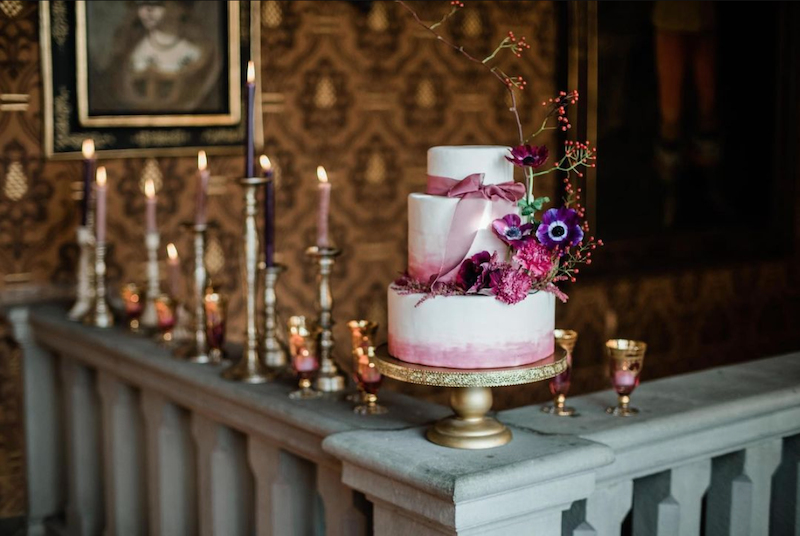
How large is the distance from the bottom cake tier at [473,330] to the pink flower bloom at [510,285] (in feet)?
0.06

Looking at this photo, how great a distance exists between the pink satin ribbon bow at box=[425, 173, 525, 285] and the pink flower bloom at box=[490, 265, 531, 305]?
8 cm

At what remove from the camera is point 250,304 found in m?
2.77

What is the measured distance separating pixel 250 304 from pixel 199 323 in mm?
275

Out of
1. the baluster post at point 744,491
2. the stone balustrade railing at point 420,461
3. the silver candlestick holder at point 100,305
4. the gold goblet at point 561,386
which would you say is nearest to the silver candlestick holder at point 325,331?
the stone balustrade railing at point 420,461

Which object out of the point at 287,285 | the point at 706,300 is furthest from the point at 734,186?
the point at 287,285

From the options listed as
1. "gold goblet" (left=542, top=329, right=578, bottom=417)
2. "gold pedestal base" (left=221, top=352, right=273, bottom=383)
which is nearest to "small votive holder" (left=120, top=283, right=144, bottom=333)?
"gold pedestal base" (left=221, top=352, right=273, bottom=383)

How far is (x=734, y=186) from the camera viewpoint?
729cm

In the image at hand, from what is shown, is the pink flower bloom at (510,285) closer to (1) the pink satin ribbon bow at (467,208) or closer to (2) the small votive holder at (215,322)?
(1) the pink satin ribbon bow at (467,208)

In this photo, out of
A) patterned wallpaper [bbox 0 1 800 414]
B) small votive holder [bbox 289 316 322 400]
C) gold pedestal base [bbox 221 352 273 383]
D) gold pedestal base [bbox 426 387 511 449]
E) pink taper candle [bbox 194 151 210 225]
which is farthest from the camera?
patterned wallpaper [bbox 0 1 800 414]

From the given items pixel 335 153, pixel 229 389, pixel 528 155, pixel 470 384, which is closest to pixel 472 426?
pixel 470 384

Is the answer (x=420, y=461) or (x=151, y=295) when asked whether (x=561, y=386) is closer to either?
(x=420, y=461)

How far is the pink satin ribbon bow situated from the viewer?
1.87 m

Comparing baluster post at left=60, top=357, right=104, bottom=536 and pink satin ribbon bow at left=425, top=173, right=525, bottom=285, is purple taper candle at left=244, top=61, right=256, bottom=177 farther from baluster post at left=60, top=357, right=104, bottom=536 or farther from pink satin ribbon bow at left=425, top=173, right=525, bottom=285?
baluster post at left=60, top=357, right=104, bottom=536

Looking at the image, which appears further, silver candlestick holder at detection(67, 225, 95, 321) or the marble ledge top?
silver candlestick holder at detection(67, 225, 95, 321)
